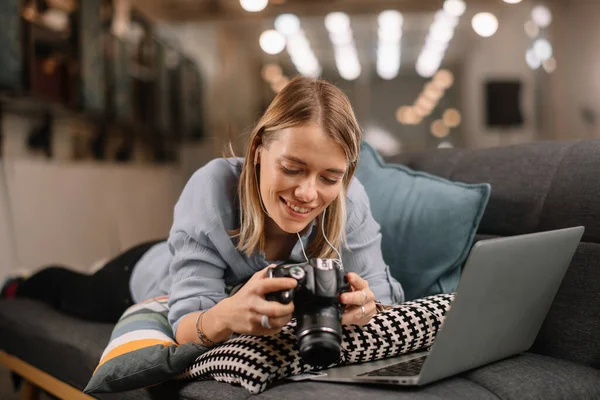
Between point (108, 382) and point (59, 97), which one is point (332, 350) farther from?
point (59, 97)

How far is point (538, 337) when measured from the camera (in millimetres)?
1412

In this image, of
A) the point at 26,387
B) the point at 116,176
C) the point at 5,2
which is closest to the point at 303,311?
the point at 26,387

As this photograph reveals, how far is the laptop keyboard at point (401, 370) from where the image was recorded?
108 cm

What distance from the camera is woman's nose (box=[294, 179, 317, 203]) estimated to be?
3.82 feet

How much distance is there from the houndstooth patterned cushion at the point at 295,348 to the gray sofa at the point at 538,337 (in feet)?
0.09

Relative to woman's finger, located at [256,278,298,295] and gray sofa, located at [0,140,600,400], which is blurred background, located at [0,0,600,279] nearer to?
gray sofa, located at [0,140,600,400]

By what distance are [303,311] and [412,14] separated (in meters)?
5.77

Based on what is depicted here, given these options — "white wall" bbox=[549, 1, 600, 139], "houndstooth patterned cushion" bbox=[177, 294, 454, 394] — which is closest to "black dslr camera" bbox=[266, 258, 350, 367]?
"houndstooth patterned cushion" bbox=[177, 294, 454, 394]

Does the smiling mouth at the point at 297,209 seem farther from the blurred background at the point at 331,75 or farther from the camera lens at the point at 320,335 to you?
the blurred background at the point at 331,75

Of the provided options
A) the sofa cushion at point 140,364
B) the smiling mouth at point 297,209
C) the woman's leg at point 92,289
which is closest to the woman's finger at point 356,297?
the smiling mouth at point 297,209

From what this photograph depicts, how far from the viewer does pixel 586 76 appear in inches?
231

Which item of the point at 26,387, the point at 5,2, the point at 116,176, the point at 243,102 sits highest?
the point at 5,2

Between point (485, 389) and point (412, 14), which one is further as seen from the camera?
point (412, 14)

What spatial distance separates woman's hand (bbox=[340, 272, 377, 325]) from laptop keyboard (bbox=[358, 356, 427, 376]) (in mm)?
92
